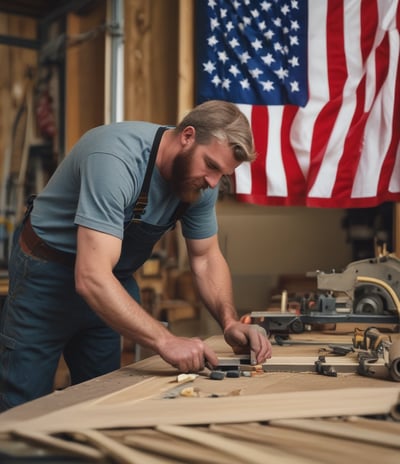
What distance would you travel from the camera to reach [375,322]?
2900mm

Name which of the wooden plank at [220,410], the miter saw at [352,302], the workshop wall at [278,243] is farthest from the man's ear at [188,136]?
the workshop wall at [278,243]

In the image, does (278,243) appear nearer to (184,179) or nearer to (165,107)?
(165,107)

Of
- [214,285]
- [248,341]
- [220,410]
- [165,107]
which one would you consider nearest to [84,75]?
[165,107]

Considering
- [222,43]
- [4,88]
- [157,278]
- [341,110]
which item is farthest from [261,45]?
[4,88]

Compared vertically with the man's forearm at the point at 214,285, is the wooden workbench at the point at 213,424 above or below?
below

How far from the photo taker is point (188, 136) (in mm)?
2436

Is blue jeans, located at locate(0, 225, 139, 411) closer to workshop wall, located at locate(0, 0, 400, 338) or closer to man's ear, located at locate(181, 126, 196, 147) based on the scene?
man's ear, located at locate(181, 126, 196, 147)

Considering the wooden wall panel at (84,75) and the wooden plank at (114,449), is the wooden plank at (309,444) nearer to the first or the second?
the wooden plank at (114,449)

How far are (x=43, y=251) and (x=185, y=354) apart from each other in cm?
76

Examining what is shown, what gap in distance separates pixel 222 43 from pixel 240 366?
2728mm

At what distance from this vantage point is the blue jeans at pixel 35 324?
2559mm

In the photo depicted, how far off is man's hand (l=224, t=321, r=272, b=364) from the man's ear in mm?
660

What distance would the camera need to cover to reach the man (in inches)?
86.0

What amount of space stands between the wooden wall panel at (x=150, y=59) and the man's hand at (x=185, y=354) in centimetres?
303
